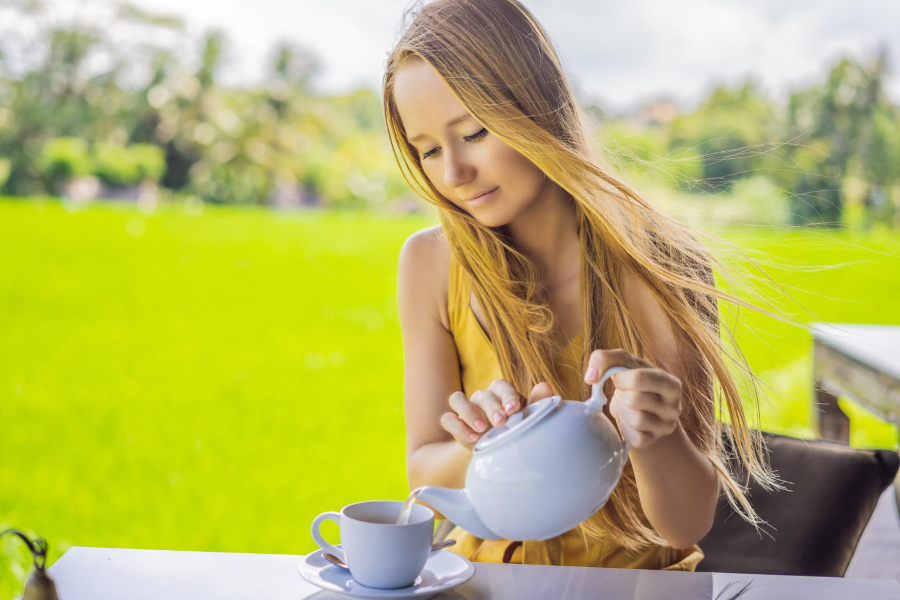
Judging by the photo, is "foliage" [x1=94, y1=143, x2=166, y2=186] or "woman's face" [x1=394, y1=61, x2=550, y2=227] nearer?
"woman's face" [x1=394, y1=61, x2=550, y2=227]

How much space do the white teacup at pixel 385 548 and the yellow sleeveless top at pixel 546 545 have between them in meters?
0.43

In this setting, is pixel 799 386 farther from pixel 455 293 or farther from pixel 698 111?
pixel 698 111

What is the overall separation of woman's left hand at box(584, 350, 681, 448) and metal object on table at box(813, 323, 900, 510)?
1.00 meters

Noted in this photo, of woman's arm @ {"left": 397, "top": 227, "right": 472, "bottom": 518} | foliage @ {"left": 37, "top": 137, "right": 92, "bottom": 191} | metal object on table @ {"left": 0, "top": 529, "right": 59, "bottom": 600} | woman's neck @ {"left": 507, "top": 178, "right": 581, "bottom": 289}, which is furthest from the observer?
foliage @ {"left": 37, "top": 137, "right": 92, "bottom": 191}

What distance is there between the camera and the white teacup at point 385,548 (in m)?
0.79

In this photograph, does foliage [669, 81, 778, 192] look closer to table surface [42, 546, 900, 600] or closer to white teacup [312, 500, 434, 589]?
table surface [42, 546, 900, 600]

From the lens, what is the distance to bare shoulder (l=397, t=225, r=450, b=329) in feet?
4.93

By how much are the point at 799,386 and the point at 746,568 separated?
153 inches

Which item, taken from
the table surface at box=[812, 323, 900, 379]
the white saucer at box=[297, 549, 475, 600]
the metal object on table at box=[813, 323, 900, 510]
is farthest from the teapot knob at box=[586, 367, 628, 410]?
the table surface at box=[812, 323, 900, 379]

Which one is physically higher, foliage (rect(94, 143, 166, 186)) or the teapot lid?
the teapot lid

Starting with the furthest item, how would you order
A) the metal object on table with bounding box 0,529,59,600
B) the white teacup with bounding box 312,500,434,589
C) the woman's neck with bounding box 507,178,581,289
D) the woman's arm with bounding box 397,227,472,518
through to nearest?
the woman's neck with bounding box 507,178,581,289
the woman's arm with bounding box 397,227,472,518
the white teacup with bounding box 312,500,434,589
the metal object on table with bounding box 0,529,59,600

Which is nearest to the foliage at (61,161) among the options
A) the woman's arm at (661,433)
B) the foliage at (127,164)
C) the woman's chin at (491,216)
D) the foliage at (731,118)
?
the foliage at (127,164)

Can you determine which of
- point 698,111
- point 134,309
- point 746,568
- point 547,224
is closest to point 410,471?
point 547,224

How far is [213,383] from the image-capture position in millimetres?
5133
